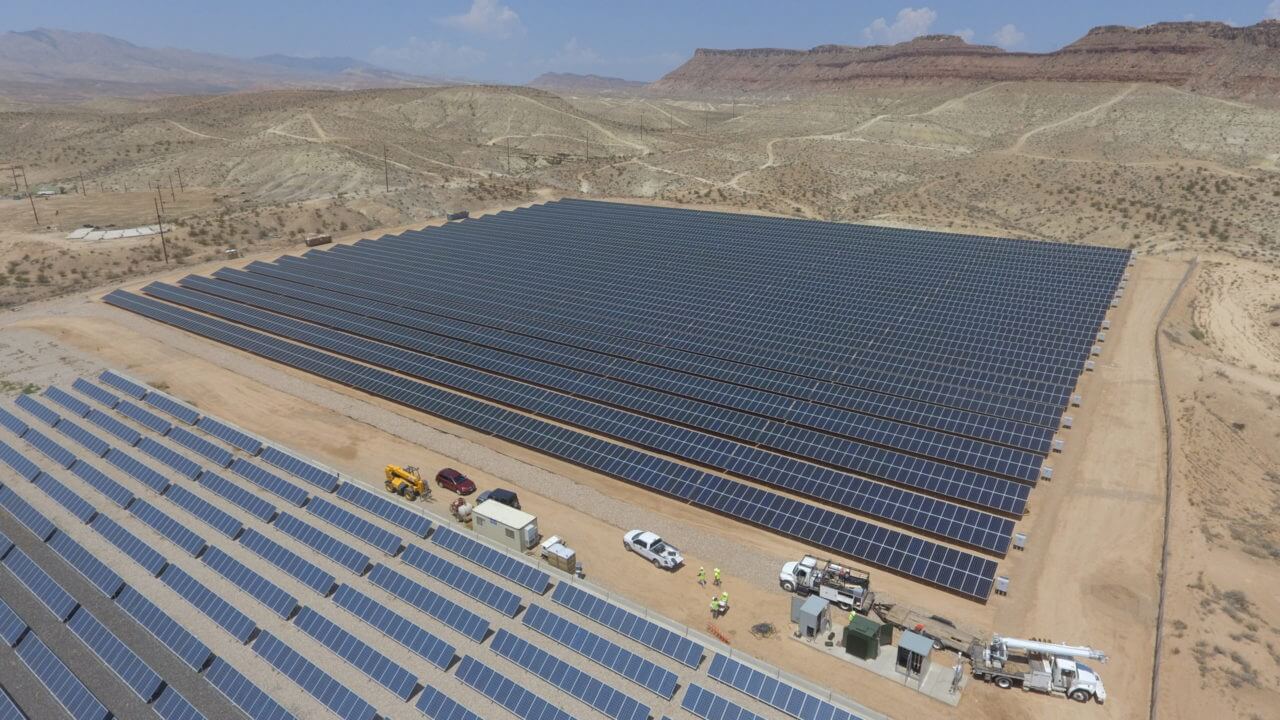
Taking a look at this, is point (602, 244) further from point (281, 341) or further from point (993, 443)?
point (993, 443)

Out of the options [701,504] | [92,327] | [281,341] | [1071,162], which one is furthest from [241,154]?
[1071,162]

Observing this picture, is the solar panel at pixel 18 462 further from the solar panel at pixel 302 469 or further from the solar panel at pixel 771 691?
the solar panel at pixel 771 691

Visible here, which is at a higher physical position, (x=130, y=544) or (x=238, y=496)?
(x=238, y=496)

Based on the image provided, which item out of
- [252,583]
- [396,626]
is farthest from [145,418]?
[396,626]

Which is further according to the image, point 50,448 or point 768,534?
point 50,448

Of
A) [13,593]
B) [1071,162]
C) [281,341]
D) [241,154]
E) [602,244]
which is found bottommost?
[13,593]

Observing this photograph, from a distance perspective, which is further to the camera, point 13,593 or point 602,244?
point 602,244

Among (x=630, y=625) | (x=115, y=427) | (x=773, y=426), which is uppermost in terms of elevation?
(x=115, y=427)

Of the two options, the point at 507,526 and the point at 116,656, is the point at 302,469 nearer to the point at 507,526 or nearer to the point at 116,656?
the point at 116,656
